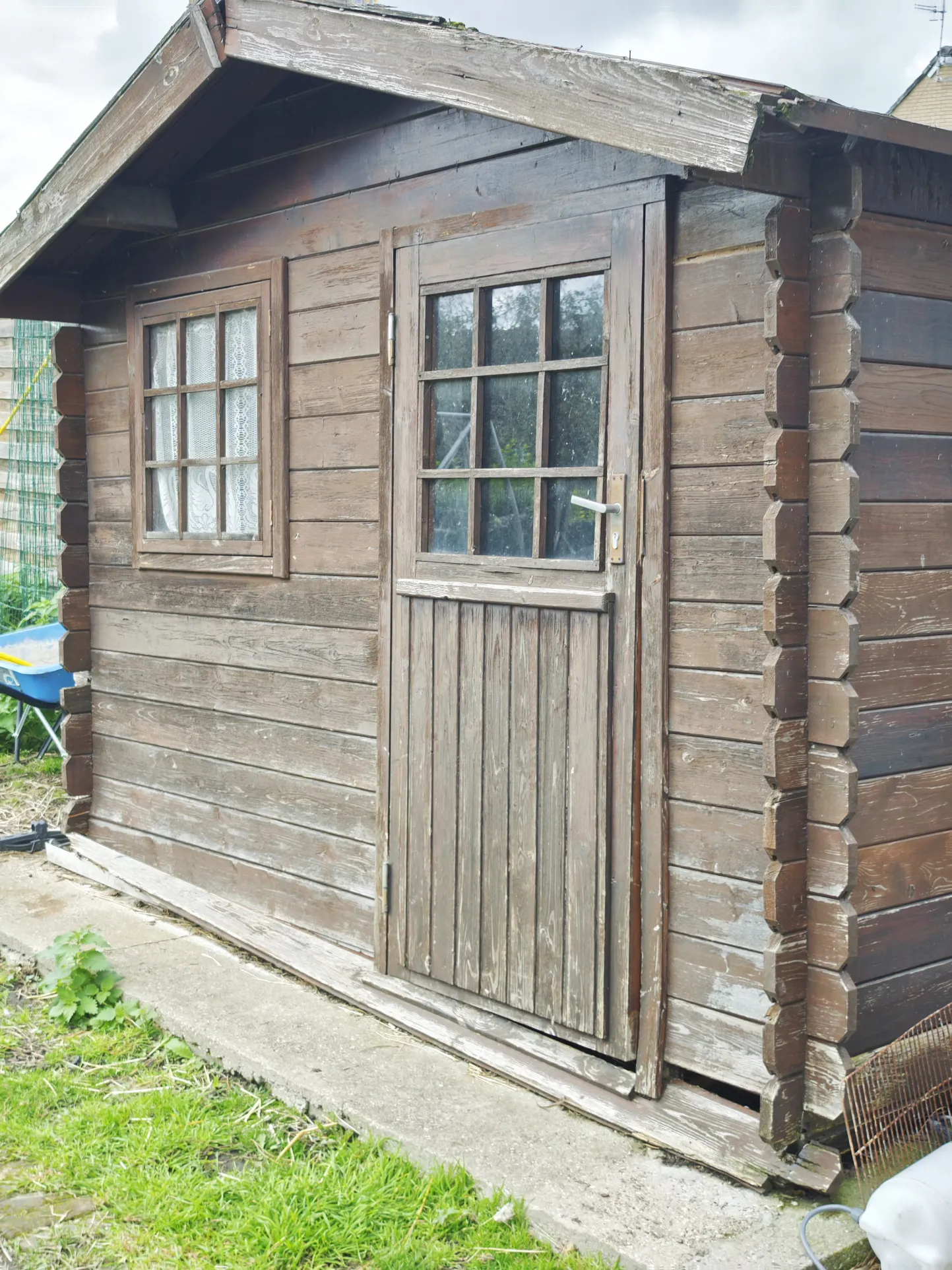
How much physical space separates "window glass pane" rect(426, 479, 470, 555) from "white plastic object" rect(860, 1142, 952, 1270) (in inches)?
83.1

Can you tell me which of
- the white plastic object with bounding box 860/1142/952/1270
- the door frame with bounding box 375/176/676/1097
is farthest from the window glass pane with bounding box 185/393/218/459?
the white plastic object with bounding box 860/1142/952/1270

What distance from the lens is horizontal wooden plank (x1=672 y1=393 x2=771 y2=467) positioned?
3.21m

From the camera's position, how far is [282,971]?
4660 mm

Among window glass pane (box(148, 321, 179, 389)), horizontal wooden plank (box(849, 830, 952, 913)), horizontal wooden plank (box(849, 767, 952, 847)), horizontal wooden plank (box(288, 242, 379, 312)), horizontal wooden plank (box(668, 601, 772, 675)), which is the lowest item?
horizontal wooden plank (box(849, 830, 952, 913))

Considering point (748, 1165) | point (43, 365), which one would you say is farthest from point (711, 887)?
point (43, 365)

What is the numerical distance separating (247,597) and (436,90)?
2.16 meters

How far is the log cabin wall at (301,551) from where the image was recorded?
4242 millimetres

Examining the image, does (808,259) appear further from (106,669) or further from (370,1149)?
(106,669)

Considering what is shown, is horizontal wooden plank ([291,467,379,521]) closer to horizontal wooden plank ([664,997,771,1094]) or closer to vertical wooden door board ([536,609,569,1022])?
vertical wooden door board ([536,609,569,1022])

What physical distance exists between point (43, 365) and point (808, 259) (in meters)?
6.93

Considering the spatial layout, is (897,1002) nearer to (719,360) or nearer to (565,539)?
(565,539)

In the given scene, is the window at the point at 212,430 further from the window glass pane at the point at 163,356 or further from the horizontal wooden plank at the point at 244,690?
the horizontal wooden plank at the point at 244,690

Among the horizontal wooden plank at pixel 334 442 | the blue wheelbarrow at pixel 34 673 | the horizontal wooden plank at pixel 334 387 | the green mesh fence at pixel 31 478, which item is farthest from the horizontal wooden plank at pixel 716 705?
the green mesh fence at pixel 31 478

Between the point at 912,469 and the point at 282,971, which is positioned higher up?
the point at 912,469
